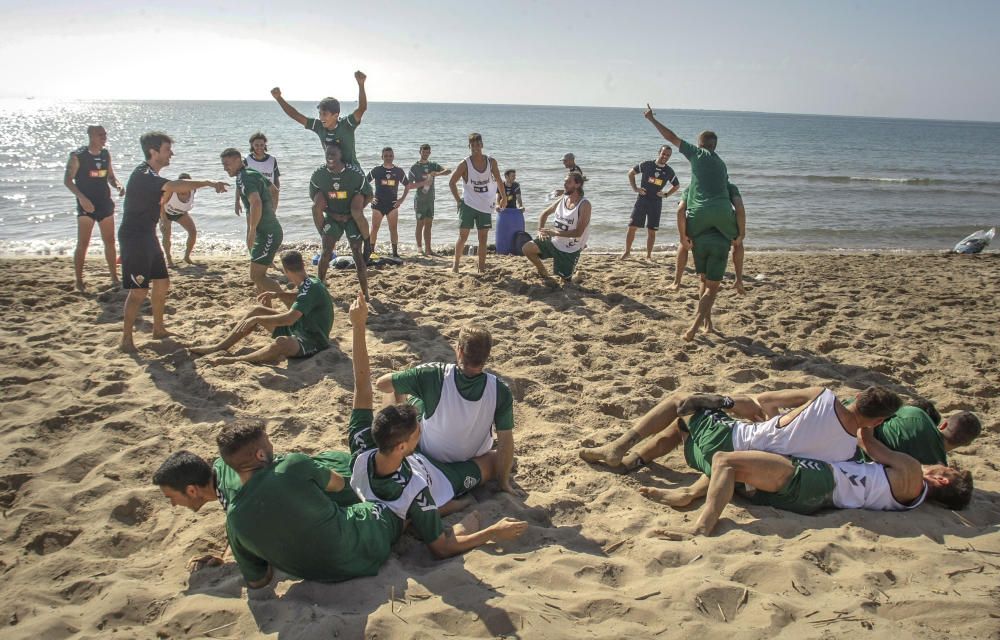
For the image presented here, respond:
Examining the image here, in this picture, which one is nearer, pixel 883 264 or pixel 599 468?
pixel 599 468

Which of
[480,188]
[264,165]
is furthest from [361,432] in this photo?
[264,165]

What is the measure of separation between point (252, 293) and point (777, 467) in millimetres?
6363

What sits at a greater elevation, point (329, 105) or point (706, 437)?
point (329, 105)

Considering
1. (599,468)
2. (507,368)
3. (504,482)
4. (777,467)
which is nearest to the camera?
(777,467)

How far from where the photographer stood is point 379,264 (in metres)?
9.57

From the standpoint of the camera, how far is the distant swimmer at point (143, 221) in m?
5.67

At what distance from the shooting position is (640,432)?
411 cm

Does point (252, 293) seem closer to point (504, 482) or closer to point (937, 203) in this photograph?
point (504, 482)

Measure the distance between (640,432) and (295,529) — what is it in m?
2.26

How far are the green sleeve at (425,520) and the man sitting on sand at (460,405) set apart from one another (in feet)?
2.04

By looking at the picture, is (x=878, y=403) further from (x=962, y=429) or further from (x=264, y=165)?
(x=264, y=165)

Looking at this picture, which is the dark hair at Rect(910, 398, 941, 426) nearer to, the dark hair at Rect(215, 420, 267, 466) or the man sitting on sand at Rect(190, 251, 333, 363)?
the dark hair at Rect(215, 420, 267, 466)

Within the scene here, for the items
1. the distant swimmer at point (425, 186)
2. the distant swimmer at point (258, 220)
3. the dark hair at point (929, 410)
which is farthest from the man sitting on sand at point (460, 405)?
the distant swimmer at point (425, 186)

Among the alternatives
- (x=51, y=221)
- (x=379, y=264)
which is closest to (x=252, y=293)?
(x=379, y=264)
